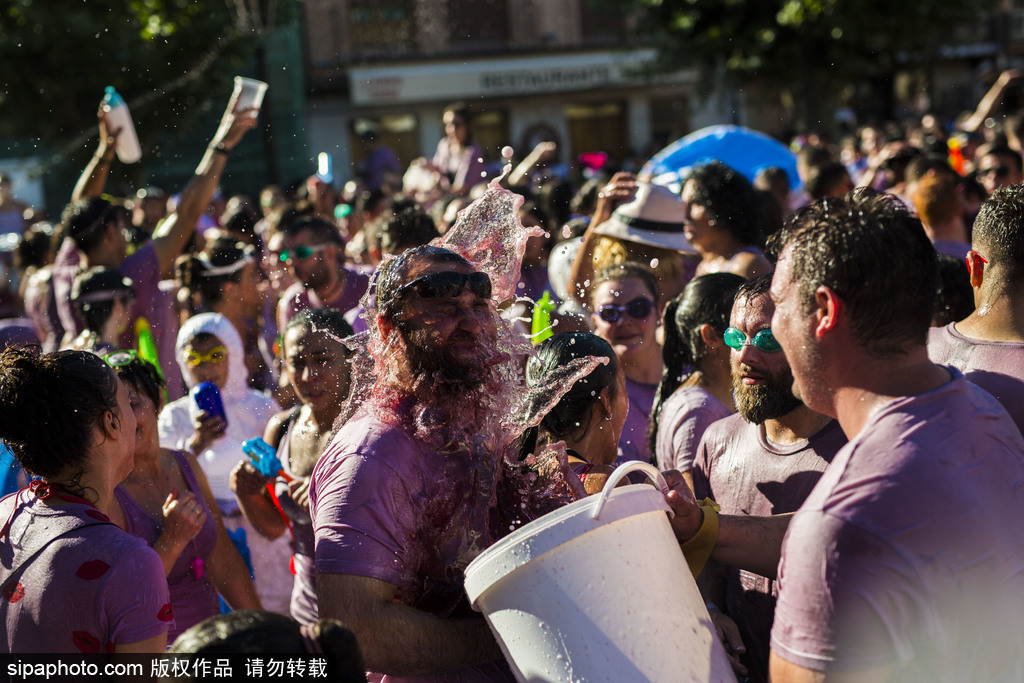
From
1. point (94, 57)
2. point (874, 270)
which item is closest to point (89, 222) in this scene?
point (874, 270)

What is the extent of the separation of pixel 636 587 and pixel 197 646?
0.79 m

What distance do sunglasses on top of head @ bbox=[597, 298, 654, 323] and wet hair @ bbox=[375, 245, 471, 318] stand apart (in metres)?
1.70

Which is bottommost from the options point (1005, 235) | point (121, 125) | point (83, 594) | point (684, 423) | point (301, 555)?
point (301, 555)

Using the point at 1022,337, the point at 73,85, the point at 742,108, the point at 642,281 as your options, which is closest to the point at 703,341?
the point at 642,281

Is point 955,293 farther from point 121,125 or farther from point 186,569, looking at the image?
point 121,125

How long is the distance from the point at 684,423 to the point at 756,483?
0.54 meters

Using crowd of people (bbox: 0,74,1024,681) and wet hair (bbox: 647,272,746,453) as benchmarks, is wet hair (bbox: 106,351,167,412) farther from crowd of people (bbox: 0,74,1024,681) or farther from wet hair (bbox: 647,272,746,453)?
wet hair (bbox: 647,272,746,453)

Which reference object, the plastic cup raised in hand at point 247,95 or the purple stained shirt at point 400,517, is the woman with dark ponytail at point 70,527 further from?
the plastic cup raised in hand at point 247,95

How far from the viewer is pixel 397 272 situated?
227cm

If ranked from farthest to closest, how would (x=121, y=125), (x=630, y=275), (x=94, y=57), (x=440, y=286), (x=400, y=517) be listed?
(x=94, y=57), (x=121, y=125), (x=630, y=275), (x=440, y=286), (x=400, y=517)

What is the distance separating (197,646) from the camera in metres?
1.59

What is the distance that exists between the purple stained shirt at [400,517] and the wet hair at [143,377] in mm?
1311

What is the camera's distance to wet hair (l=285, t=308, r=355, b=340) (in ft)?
12.4

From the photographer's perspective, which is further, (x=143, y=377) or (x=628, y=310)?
(x=628, y=310)
